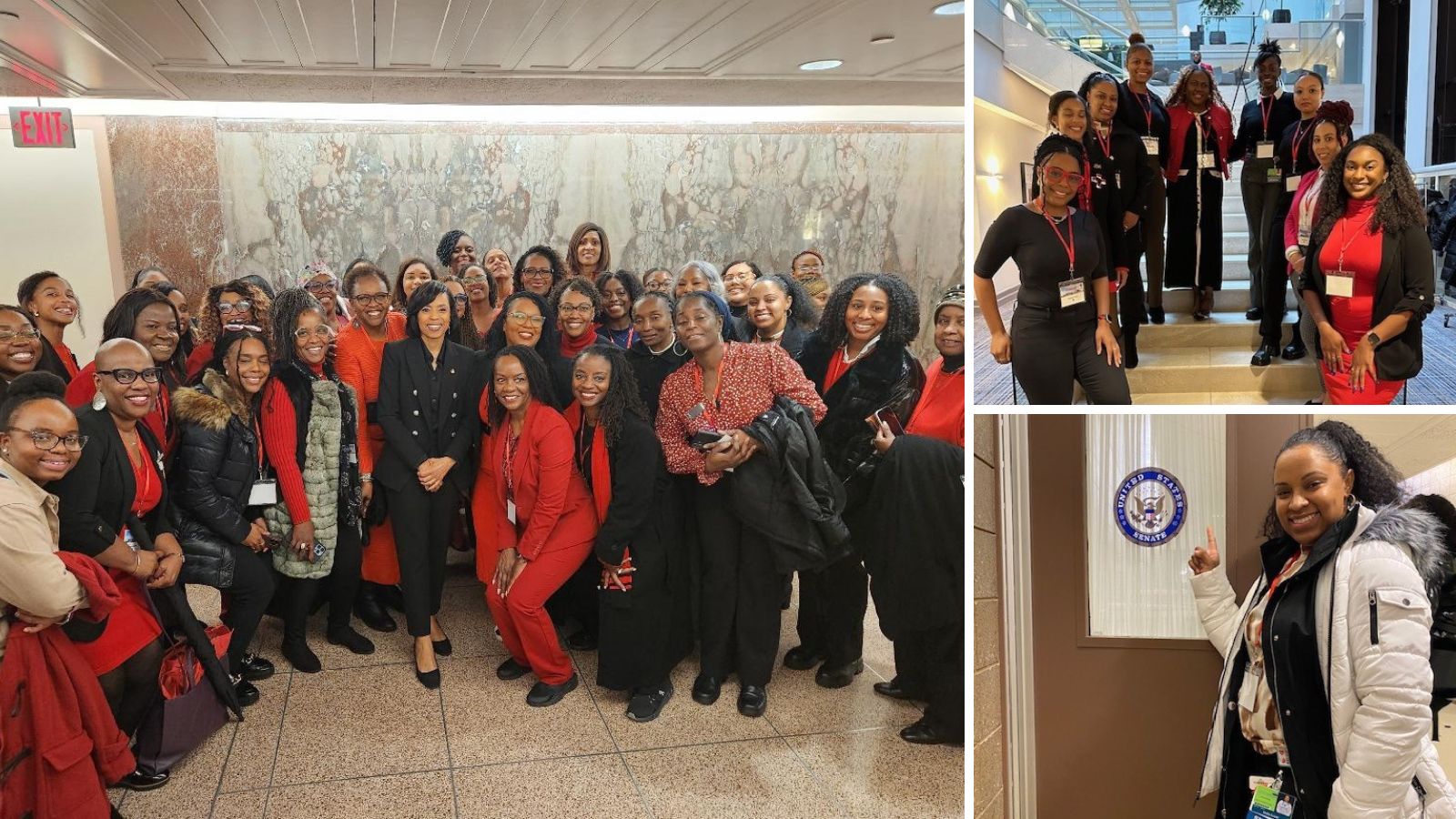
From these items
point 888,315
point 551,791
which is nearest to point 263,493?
point 551,791

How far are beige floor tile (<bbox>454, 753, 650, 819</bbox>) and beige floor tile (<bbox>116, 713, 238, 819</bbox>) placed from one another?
2.06ft

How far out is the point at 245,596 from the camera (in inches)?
120

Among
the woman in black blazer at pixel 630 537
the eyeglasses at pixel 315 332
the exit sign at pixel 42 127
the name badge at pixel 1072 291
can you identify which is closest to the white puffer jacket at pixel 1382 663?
the name badge at pixel 1072 291

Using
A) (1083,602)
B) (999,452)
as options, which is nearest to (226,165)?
(999,452)

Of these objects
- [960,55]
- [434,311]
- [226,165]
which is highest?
[960,55]

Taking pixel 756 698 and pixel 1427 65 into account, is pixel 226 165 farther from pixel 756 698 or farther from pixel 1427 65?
pixel 1427 65

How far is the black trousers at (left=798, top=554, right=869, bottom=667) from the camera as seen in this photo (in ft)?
11.2

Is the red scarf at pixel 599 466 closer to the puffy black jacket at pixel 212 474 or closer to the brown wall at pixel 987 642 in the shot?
the puffy black jacket at pixel 212 474

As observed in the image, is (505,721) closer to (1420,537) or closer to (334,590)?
(334,590)

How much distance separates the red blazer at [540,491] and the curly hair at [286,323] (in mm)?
575

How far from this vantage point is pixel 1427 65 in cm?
283

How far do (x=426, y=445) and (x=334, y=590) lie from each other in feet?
1.60

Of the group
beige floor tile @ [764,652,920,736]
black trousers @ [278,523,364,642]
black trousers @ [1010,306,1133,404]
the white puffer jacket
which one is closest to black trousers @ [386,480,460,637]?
black trousers @ [278,523,364,642]

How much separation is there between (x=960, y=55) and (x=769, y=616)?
1.71 metres
